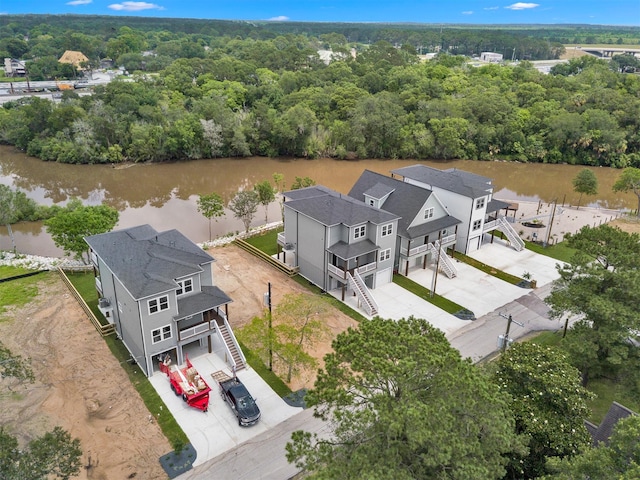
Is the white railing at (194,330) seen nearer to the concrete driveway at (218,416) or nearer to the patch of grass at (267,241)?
the concrete driveway at (218,416)

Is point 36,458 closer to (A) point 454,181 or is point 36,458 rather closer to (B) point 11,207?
(B) point 11,207

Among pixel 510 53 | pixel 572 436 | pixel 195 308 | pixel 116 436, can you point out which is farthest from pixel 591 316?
pixel 510 53

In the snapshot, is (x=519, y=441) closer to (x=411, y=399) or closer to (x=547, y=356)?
(x=411, y=399)

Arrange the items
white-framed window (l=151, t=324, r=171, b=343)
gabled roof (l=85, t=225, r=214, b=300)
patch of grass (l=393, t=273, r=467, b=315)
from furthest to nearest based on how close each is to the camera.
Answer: patch of grass (l=393, t=273, r=467, b=315)
white-framed window (l=151, t=324, r=171, b=343)
gabled roof (l=85, t=225, r=214, b=300)

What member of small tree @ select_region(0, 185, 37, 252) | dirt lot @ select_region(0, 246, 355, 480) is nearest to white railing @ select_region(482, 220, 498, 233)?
dirt lot @ select_region(0, 246, 355, 480)

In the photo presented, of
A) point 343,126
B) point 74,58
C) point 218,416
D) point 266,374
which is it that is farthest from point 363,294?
point 74,58

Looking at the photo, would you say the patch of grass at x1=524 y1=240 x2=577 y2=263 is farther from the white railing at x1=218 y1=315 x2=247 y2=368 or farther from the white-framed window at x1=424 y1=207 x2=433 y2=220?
the white railing at x1=218 y1=315 x2=247 y2=368
